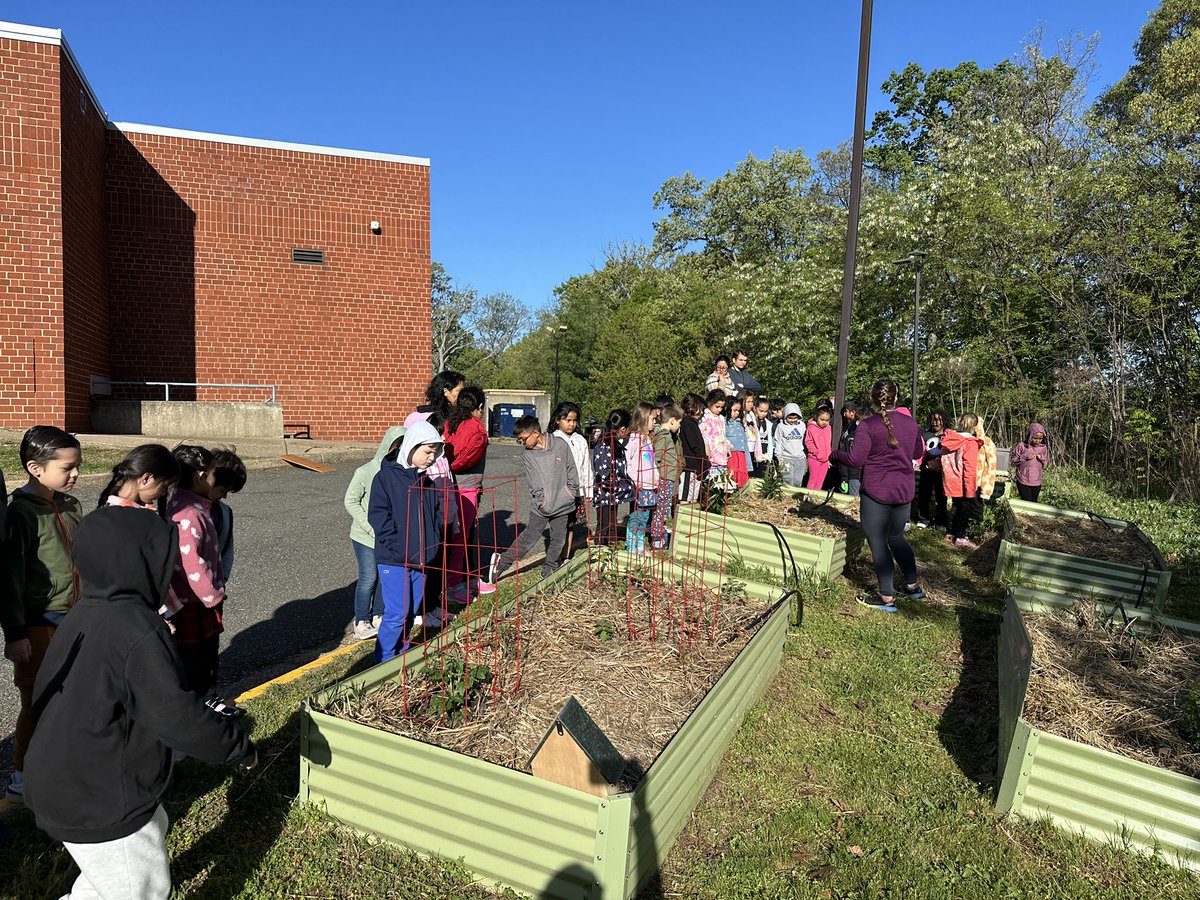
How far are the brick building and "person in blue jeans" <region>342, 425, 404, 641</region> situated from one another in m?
11.5

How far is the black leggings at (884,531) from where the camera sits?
603cm

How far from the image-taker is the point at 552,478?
6457 mm

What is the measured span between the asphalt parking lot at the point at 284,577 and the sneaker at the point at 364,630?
12 centimetres

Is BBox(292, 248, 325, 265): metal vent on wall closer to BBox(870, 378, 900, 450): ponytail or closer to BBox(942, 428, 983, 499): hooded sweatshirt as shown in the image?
BBox(942, 428, 983, 499): hooded sweatshirt

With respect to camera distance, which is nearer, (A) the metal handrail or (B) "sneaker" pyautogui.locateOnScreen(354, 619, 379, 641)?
(B) "sneaker" pyautogui.locateOnScreen(354, 619, 379, 641)

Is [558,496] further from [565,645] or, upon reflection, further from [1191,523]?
[1191,523]

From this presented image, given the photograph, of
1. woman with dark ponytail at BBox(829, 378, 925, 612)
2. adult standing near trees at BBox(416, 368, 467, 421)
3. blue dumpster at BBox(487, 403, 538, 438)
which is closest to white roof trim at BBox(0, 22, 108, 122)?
adult standing near trees at BBox(416, 368, 467, 421)

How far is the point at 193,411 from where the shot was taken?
51.9ft

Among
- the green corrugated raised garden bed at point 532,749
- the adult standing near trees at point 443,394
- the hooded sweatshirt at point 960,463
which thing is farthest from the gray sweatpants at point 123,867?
the hooded sweatshirt at point 960,463

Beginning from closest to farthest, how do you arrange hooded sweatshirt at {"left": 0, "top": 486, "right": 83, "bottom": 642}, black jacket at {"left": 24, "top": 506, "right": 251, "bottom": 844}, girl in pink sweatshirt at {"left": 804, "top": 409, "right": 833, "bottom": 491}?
black jacket at {"left": 24, "top": 506, "right": 251, "bottom": 844} < hooded sweatshirt at {"left": 0, "top": 486, "right": 83, "bottom": 642} < girl in pink sweatshirt at {"left": 804, "top": 409, "right": 833, "bottom": 491}

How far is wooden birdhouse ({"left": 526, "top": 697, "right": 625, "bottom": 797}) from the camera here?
2.61 m

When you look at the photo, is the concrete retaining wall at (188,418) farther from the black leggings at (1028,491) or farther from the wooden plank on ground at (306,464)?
the black leggings at (1028,491)

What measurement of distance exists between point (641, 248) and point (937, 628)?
47162mm

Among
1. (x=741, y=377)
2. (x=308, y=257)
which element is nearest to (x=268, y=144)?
(x=308, y=257)
